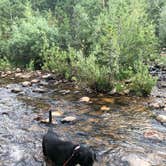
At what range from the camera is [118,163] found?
5746mm

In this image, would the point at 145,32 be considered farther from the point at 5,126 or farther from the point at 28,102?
the point at 5,126

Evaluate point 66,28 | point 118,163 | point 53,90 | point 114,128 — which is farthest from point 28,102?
point 66,28

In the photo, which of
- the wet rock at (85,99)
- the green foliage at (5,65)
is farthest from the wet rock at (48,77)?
the green foliage at (5,65)

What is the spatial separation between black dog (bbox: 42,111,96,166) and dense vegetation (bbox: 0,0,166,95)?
545cm

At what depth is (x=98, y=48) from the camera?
1205cm

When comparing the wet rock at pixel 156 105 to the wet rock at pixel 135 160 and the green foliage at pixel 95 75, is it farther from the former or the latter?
the wet rock at pixel 135 160

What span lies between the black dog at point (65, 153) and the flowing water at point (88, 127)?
1.58ft

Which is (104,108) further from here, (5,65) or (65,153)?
(5,65)

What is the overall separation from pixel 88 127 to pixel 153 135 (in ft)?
4.91

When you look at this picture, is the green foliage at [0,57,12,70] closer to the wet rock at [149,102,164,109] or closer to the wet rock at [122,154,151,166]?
the wet rock at [149,102,164,109]

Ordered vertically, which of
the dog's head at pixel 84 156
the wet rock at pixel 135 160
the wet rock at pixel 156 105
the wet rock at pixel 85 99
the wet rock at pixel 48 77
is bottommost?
the wet rock at pixel 48 77

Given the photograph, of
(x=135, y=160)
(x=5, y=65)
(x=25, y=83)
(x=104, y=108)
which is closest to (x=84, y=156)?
(x=135, y=160)

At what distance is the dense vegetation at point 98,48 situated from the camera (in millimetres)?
10811

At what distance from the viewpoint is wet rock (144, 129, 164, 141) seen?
22.8 ft
